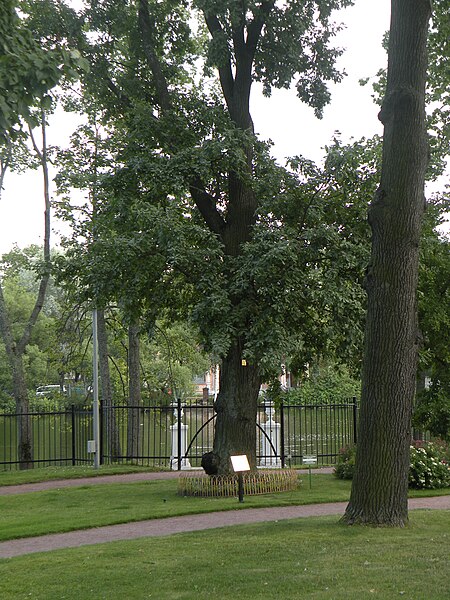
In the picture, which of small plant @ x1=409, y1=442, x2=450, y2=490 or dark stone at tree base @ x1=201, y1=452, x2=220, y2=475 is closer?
dark stone at tree base @ x1=201, y1=452, x2=220, y2=475

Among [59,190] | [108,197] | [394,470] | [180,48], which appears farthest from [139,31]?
[394,470]

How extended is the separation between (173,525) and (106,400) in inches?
546

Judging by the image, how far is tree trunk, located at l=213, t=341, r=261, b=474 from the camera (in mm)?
16328

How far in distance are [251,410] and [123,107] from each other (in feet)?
26.1

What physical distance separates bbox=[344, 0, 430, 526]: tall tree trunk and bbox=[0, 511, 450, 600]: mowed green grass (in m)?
0.57

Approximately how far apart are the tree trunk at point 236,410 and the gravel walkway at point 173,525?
2691mm

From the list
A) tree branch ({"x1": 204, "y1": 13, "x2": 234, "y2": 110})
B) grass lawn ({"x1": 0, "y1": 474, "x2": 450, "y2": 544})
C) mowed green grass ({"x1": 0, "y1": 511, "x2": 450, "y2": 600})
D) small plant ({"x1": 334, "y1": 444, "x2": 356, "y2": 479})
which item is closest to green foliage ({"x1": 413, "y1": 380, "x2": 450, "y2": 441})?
small plant ({"x1": 334, "y1": 444, "x2": 356, "y2": 479})

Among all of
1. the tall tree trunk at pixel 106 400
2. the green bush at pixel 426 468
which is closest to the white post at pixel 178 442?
the tall tree trunk at pixel 106 400

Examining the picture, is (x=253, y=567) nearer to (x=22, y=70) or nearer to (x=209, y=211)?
(x=22, y=70)

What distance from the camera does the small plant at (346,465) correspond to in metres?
17.7

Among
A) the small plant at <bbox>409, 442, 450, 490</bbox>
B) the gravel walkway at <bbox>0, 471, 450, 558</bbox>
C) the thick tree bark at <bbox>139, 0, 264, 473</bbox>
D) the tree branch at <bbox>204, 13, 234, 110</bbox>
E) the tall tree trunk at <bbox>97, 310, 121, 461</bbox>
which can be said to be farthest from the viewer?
the tall tree trunk at <bbox>97, 310, 121, 461</bbox>

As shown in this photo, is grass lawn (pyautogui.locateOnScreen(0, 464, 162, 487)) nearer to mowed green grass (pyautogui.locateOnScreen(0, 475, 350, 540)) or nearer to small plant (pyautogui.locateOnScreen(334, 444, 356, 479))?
mowed green grass (pyautogui.locateOnScreen(0, 475, 350, 540))

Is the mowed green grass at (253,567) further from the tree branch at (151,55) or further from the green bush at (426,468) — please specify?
the tree branch at (151,55)

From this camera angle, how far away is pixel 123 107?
18.8 meters
